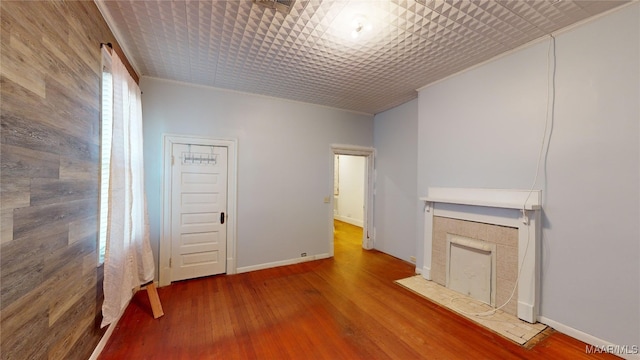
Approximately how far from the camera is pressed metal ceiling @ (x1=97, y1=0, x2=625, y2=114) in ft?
6.32

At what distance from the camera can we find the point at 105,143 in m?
1.99

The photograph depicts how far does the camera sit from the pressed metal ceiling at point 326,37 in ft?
6.32

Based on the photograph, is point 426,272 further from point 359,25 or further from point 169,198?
point 169,198

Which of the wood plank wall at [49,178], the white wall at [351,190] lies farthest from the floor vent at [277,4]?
the white wall at [351,190]

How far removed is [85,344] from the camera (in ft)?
5.66

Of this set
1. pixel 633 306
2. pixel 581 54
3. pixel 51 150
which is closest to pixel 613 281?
pixel 633 306

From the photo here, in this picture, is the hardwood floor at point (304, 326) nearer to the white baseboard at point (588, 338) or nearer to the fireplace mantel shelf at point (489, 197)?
the white baseboard at point (588, 338)

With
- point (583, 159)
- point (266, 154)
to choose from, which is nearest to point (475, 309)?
point (583, 159)

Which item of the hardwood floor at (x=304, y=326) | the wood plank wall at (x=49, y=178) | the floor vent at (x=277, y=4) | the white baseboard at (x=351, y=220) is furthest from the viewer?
the white baseboard at (x=351, y=220)

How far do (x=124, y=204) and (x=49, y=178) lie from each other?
0.86 meters

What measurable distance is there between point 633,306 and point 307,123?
4124 mm

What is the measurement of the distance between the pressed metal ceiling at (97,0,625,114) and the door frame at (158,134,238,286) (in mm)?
842

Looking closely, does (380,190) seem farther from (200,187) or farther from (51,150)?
(51,150)

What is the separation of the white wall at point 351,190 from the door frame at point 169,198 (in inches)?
182
